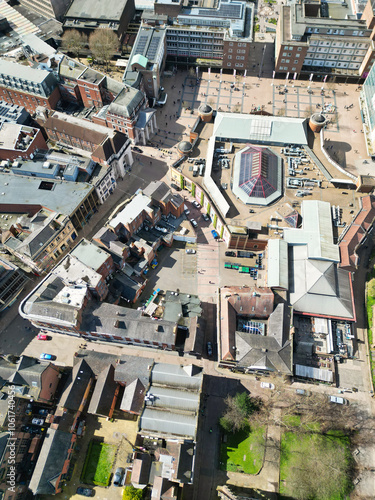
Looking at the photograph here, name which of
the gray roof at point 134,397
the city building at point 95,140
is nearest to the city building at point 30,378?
the gray roof at point 134,397

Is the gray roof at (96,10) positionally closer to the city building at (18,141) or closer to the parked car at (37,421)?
the city building at (18,141)

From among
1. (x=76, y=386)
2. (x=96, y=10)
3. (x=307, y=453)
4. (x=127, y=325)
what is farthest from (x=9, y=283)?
(x=96, y=10)

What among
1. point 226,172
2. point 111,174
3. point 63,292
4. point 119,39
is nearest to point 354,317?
point 226,172

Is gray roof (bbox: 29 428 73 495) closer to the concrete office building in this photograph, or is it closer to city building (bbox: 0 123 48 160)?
city building (bbox: 0 123 48 160)

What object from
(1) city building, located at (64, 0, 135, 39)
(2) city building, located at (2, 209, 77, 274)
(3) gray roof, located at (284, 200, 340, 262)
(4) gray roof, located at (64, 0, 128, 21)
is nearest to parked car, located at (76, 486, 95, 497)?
(2) city building, located at (2, 209, 77, 274)

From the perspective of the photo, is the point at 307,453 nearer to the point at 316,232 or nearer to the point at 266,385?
the point at 266,385

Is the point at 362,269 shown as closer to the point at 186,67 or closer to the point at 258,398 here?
the point at 258,398

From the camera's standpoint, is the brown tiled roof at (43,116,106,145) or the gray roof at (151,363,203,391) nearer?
the gray roof at (151,363,203,391)
